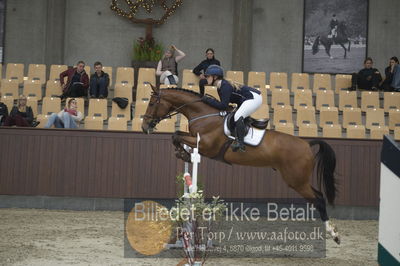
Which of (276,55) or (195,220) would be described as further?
(276,55)

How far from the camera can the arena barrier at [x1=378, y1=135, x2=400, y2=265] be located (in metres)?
Answer: 2.46

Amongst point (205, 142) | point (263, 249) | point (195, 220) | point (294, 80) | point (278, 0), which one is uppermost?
point (278, 0)

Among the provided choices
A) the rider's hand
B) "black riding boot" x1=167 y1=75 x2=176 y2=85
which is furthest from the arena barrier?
"black riding boot" x1=167 y1=75 x2=176 y2=85

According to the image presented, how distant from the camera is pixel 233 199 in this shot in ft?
37.8

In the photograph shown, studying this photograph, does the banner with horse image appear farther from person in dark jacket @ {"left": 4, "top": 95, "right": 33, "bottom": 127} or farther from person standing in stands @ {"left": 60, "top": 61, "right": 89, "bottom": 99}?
person in dark jacket @ {"left": 4, "top": 95, "right": 33, "bottom": 127}

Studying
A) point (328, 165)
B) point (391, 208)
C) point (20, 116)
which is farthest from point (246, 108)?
point (391, 208)

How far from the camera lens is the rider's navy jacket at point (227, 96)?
845 cm

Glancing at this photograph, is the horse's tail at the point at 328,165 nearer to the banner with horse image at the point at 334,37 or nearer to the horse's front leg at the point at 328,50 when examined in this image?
the banner with horse image at the point at 334,37

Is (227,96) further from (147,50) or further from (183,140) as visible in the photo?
(147,50)

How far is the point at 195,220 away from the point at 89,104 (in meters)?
8.21

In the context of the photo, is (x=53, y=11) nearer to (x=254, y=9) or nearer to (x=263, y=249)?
(x=254, y=9)

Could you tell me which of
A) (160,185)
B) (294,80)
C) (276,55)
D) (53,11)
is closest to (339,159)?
(160,185)

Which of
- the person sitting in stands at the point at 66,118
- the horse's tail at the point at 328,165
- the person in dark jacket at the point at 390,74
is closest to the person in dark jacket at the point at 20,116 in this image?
the person sitting in stands at the point at 66,118

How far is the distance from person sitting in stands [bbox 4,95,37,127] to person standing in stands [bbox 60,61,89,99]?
2.12m
